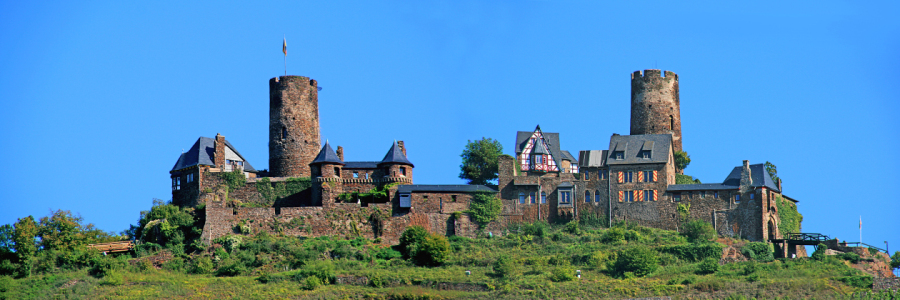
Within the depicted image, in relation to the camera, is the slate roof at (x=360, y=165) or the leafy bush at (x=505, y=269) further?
the slate roof at (x=360, y=165)

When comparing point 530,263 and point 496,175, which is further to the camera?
point 496,175

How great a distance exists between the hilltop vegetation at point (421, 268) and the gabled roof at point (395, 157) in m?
6.82

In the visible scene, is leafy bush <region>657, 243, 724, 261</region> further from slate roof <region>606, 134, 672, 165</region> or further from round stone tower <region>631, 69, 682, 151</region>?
round stone tower <region>631, 69, 682, 151</region>

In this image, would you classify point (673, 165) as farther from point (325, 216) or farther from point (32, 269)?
point (32, 269)

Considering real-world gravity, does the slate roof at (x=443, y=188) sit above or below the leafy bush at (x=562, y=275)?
above

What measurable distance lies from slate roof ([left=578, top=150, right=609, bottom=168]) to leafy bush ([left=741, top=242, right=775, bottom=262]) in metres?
12.0

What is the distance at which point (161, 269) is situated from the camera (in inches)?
3191

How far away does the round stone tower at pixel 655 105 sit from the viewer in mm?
99125

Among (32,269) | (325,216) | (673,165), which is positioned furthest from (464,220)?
(32,269)

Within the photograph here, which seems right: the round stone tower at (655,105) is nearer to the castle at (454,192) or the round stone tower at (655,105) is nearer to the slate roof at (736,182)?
the castle at (454,192)

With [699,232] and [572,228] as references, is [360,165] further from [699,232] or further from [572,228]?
[699,232]

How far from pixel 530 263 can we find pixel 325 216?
14506 millimetres

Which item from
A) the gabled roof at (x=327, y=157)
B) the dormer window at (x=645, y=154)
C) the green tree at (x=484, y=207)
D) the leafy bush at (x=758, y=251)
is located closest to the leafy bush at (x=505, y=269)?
the green tree at (x=484, y=207)

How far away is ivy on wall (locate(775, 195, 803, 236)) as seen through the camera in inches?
3477
